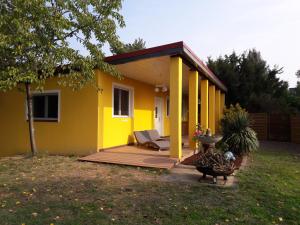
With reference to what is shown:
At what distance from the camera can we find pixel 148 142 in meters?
10.5

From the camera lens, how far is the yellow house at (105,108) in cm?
805

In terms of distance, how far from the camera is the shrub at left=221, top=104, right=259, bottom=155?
9594 millimetres

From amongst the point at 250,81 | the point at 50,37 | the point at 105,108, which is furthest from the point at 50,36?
the point at 250,81

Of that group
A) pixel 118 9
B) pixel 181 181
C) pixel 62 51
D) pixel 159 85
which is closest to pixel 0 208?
pixel 181 181

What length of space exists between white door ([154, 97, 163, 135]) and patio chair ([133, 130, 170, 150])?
315 cm

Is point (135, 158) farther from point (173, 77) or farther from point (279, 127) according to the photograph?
point (279, 127)

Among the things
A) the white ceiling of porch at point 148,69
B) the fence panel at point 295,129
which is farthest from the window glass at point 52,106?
the fence panel at point 295,129

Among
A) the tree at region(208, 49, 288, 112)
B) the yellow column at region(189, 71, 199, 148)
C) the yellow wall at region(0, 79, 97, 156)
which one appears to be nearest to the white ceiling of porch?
the yellow column at region(189, 71, 199, 148)

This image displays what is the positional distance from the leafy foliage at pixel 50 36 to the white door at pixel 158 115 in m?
6.24

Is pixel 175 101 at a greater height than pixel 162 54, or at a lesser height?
lesser

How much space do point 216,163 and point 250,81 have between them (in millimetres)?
16558

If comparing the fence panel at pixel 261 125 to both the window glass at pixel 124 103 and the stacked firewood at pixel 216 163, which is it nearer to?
the window glass at pixel 124 103

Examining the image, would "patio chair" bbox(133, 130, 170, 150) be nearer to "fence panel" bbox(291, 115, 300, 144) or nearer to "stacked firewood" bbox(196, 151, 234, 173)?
"stacked firewood" bbox(196, 151, 234, 173)

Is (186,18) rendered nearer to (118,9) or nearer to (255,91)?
(118,9)
